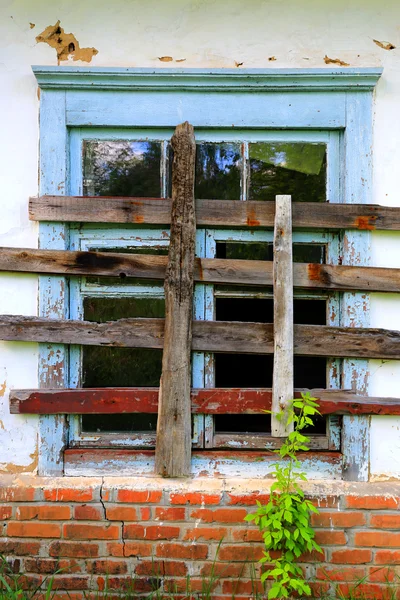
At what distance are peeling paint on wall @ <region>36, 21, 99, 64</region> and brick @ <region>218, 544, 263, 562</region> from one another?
95.5 inches

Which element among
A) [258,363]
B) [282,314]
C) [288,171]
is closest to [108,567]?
[258,363]

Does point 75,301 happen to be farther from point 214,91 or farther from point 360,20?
point 360,20

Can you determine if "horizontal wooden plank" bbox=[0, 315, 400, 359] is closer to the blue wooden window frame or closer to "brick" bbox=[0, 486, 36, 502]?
the blue wooden window frame

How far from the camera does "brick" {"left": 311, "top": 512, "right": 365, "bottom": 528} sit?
2203 millimetres

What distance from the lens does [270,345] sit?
224 centimetres

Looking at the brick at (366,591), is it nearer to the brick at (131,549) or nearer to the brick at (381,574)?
the brick at (381,574)

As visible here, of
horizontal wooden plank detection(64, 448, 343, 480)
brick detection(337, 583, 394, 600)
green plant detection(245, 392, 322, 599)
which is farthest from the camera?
horizontal wooden plank detection(64, 448, 343, 480)

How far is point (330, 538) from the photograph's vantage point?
2203 millimetres

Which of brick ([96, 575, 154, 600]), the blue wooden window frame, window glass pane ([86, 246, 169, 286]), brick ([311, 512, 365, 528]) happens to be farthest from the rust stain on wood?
brick ([96, 575, 154, 600])

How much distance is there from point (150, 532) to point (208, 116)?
200 centimetres

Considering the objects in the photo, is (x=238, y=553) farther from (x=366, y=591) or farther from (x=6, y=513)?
(x=6, y=513)

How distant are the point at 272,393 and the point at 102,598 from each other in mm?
1225

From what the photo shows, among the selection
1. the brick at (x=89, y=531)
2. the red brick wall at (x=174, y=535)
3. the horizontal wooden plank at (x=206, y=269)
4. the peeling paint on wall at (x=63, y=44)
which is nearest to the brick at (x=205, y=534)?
the red brick wall at (x=174, y=535)

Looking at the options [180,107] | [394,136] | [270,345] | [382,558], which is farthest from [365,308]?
[180,107]
